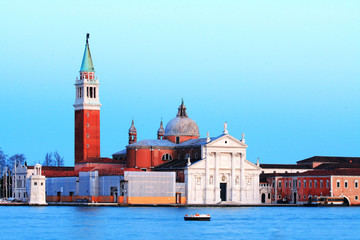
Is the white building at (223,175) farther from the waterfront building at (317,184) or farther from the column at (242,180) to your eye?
the waterfront building at (317,184)

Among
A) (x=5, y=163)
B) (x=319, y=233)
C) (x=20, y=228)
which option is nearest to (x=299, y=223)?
(x=319, y=233)

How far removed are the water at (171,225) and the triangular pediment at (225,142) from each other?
1224 cm

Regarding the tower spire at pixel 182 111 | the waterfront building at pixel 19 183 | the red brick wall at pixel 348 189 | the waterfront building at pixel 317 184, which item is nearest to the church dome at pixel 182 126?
the tower spire at pixel 182 111

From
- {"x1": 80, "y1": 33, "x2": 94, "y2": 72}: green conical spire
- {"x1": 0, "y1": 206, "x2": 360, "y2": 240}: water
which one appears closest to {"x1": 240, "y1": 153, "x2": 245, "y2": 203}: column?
{"x1": 0, "y1": 206, "x2": 360, "y2": 240}: water

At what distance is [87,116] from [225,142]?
52.5ft

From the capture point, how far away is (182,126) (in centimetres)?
10138

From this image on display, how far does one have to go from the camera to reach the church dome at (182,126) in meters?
101

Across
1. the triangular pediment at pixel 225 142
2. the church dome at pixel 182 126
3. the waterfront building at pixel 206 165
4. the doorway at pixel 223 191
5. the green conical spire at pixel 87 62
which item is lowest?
the doorway at pixel 223 191

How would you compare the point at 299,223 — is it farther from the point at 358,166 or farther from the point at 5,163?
the point at 5,163

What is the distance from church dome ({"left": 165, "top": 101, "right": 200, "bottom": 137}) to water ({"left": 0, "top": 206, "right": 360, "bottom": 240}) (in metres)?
21.1

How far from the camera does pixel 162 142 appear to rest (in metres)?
99.2

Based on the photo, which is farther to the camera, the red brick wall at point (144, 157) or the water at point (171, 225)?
the red brick wall at point (144, 157)

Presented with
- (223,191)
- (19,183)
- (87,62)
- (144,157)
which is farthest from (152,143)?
(19,183)

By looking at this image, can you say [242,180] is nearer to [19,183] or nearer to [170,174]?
[170,174]
